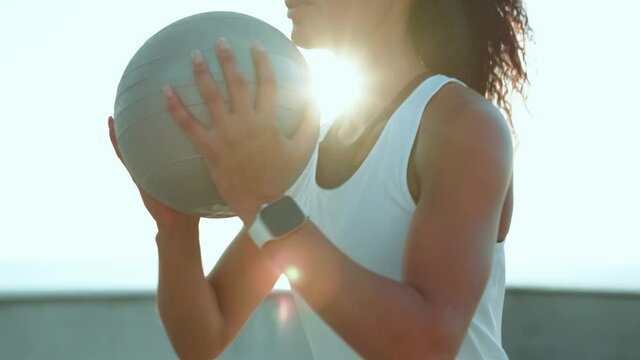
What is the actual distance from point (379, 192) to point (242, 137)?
50 centimetres

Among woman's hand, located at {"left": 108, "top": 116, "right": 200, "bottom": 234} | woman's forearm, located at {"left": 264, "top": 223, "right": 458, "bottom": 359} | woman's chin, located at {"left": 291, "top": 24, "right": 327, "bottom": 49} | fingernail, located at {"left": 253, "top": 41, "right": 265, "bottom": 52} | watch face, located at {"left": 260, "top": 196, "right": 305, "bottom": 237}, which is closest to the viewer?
woman's forearm, located at {"left": 264, "top": 223, "right": 458, "bottom": 359}

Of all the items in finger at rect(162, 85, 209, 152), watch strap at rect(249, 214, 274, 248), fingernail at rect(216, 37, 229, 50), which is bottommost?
watch strap at rect(249, 214, 274, 248)

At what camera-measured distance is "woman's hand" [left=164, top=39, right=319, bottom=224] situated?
2.24 m

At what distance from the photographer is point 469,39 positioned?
9.57ft

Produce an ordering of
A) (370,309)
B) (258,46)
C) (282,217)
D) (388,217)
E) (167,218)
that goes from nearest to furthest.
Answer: (370,309), (282,217), (258,46), (388,217), (167,218)

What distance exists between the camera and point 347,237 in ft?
8.68

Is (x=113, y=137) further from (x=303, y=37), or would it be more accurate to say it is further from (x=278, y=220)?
(x=278, y=220)

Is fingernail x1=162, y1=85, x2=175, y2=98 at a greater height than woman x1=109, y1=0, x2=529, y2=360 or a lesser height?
greater

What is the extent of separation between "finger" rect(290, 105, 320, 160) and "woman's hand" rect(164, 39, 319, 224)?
0.02m


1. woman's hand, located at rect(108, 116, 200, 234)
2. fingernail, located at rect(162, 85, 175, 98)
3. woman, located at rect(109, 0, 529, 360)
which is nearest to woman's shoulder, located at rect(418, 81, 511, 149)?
woman, located at rect(109, 0, 529, 360)

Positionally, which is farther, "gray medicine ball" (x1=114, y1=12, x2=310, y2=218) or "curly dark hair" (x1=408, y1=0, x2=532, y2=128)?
"curly dark hair" (x1=408, y1=0, x2=532, y2=128)

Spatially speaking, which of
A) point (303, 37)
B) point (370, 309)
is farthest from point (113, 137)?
point (370, 309)

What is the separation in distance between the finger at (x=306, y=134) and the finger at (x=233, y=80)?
0.21m

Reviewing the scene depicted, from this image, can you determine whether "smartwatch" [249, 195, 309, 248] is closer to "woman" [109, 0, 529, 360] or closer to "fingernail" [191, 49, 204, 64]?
"woman" [109, 0, 529, 360]
